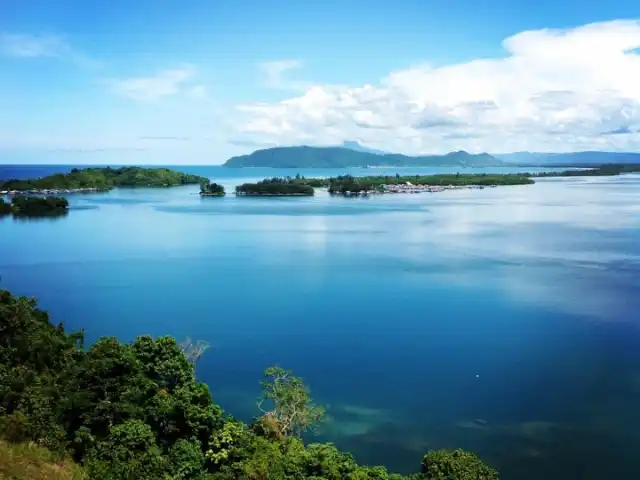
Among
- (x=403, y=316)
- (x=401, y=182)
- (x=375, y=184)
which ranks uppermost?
(x=401, y=182)

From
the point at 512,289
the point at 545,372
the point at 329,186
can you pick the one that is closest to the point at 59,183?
the point at 329,186

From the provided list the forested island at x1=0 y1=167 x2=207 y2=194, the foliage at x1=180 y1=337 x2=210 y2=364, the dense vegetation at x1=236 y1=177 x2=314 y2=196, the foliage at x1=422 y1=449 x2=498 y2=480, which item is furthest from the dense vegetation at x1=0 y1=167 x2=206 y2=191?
the foliage at x1=422 y1=449 x2=498 y2=480

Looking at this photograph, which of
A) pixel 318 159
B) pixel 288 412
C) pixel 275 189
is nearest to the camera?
pixel 288 412

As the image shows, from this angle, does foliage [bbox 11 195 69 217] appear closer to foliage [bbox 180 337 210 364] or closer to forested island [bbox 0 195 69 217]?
forested island [bbox 0 195 69 217]

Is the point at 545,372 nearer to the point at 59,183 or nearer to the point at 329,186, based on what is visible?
the point at 329,186

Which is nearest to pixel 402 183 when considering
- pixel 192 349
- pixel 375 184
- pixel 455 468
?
pixel 375 184

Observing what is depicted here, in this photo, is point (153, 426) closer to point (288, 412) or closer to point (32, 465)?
point (32, 465)

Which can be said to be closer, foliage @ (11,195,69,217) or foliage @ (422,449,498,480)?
foliage @ (422,449,498,480)
